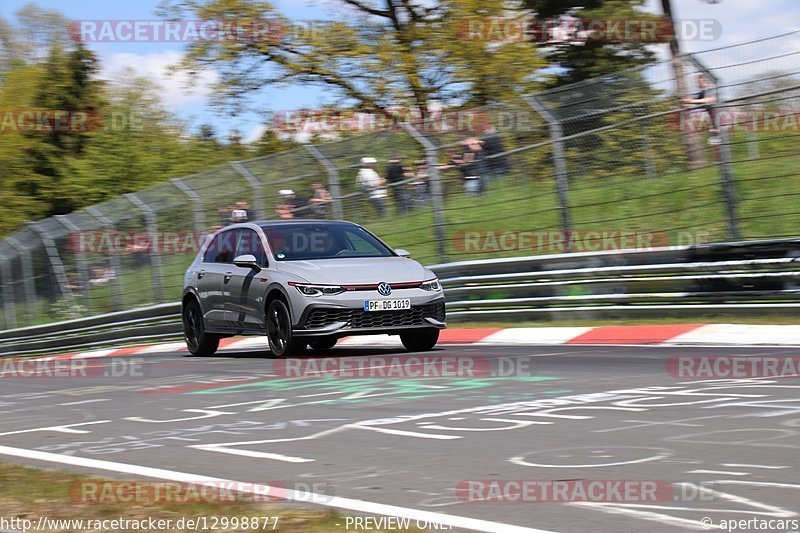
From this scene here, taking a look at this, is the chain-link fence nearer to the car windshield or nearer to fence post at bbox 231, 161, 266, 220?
fence post at bbox 231, 161, 266, 220

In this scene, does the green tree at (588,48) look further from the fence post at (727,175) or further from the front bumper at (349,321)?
the front bumper at (349,321)

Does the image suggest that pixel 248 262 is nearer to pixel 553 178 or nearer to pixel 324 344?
pixel 324 344

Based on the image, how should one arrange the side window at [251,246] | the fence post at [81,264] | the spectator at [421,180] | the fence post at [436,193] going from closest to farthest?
the side window at [251,246]
the fence post at [436,193]
the spectator at [421,180]
the fence post at [81,264]

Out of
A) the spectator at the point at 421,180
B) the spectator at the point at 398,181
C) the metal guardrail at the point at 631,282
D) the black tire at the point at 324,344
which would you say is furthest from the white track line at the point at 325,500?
the spectator at the point at 398,181

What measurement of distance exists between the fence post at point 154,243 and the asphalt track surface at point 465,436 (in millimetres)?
10125

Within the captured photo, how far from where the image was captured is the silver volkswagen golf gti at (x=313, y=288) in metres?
12.7

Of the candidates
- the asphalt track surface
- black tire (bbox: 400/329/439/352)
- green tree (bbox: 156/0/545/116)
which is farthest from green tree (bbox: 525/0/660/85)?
the asphalt track surface

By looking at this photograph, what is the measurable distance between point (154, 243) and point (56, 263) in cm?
448

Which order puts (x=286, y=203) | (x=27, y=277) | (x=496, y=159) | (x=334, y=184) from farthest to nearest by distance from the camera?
(x=27, y=277), (x=286, y=203), (x=334, y=184), (x=496, y=159)

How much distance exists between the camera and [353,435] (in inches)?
282

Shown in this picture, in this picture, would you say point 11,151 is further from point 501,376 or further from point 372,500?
point 372,500

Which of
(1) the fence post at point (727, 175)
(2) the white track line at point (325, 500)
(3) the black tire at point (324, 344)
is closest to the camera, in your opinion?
(2) the white track line at point (325, 500)

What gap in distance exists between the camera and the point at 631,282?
14.6 metres

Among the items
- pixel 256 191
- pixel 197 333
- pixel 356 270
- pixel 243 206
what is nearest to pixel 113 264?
pixel 243 206
